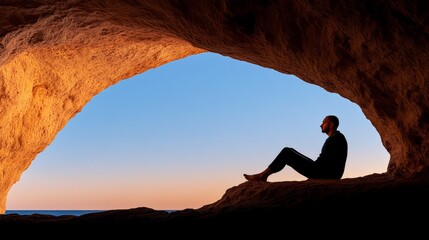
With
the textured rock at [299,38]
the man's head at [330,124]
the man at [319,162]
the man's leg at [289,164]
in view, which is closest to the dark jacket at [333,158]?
the man at [319,162]

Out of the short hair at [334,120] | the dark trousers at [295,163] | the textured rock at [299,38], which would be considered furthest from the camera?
the short hair at [334,120]

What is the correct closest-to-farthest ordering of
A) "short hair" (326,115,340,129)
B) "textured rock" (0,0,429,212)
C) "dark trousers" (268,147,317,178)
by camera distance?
"textured rock" (0,0,429,212), "dark trousers" (268,147,317,178), "short hair" (326,115,340,129)

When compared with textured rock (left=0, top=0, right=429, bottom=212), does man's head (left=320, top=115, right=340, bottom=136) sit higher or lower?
lower

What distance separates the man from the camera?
17.6 feet

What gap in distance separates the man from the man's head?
155 millimetres

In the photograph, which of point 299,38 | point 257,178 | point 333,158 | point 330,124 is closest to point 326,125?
point 330,124

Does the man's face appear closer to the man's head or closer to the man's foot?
the man's head

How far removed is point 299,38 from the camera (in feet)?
14.0

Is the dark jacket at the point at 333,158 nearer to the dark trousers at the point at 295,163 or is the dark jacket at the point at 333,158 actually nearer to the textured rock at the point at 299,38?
the dark trousers at the point at 295,163

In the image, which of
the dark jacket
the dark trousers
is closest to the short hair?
the dark jacket

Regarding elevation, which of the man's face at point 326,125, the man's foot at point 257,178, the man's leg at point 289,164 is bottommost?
the man's foot at point 257,178

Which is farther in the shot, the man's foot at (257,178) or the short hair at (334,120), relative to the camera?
the short hair at (334,120)

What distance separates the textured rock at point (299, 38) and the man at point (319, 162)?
2.25 feet

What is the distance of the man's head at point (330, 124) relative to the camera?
5.82 m
